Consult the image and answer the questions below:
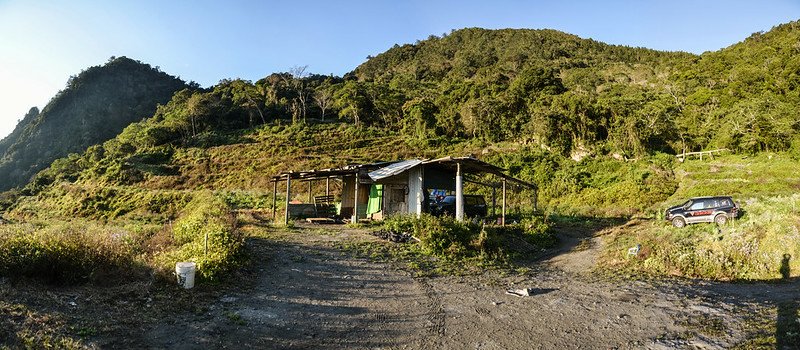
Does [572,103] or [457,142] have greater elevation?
[572,103]

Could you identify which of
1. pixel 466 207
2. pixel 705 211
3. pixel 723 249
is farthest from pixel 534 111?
pixel 723 249

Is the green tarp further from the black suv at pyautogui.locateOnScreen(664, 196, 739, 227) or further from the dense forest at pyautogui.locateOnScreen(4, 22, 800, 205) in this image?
the dense forest at pyautogui.locateOnScreen(4, 22, 800, 205)

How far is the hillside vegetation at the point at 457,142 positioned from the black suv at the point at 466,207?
17.8ft

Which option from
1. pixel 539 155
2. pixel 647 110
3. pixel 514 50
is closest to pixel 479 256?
pixel 539 155

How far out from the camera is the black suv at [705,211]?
14805 mm

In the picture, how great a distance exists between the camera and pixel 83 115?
82250mm

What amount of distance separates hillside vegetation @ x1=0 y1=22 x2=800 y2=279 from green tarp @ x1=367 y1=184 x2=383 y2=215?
683cm

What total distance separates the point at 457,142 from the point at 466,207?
84.0ft

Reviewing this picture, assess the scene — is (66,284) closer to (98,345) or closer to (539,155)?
(98,345)

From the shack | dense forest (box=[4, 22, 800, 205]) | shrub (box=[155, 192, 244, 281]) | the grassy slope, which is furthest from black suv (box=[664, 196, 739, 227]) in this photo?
shrub (box=[155, 192, 244, 281])

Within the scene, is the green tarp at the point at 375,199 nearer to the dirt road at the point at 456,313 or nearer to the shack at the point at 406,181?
the shack at the point at 406,181

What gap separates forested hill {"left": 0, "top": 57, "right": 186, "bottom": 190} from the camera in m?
72.5

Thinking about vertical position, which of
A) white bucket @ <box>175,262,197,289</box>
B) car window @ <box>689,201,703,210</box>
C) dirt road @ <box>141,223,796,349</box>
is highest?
car window @ <box>689,201,703,210</box>

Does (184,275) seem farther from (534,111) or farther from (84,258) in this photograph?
(534,111)
